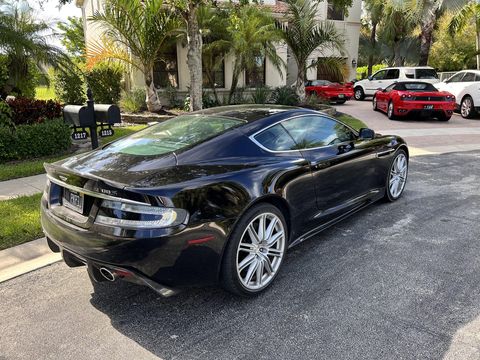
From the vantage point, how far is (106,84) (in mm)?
14836

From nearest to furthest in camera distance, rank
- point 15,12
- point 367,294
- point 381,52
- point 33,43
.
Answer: point 367,294 < point 33,43 < point 15,12 < point 381,52

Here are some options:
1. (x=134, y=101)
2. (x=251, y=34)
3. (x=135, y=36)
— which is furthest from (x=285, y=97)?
(x=135, y=36)

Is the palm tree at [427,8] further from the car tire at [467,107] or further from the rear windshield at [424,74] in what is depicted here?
the car tire at [467,107]

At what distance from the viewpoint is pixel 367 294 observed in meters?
3.28

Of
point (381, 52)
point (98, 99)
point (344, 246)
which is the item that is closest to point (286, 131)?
point (344, 246)

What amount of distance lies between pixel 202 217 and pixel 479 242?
315 cm

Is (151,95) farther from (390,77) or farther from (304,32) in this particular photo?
(390,77)

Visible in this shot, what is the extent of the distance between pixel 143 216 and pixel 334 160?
224 centimetres

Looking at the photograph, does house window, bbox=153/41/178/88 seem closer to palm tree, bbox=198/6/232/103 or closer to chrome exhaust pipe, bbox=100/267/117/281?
palm tree, bbox=198/6/232/103

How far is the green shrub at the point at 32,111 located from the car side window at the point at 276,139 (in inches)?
240

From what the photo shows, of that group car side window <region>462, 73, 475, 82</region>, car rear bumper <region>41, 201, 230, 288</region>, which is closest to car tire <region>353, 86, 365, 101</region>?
car side window <region>462, 73, 475, 82</region>

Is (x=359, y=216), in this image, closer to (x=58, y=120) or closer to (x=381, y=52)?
A: (x=58, y=120)

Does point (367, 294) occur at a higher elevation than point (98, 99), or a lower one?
lower

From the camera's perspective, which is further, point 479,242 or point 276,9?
point 276,9
